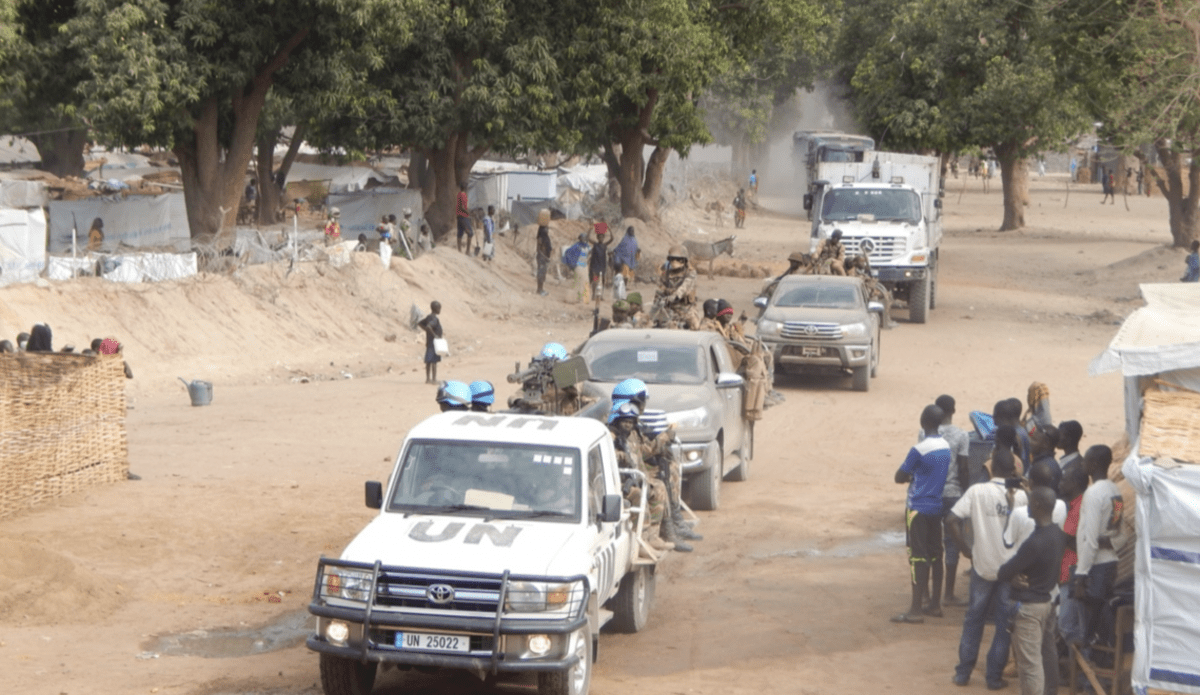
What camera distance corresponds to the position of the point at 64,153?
44.7 meters

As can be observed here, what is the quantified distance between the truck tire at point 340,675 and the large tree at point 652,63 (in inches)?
1037

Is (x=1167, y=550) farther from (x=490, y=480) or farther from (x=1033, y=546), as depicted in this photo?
(x=490, y=480)

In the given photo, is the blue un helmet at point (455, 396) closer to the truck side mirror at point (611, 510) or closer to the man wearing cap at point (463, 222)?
the truck side mirror at point (611, 510)

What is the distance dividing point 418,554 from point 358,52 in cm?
2038

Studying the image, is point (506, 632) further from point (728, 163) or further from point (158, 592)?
point (728, 163)

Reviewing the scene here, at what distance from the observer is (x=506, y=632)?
696 cm

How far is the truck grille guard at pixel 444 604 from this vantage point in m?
6.97

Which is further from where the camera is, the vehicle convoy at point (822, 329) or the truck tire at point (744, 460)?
the vehicle convoy at point (822, 329)

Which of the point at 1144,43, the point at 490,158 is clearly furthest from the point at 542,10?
the point at 490,158

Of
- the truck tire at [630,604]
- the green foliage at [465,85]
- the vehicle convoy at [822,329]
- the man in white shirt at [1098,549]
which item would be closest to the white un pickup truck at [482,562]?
the truck tire at [630,604]

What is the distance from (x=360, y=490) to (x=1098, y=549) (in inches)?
328

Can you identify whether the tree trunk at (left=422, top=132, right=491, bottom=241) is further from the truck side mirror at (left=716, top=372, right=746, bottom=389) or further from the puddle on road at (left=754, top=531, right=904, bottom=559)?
the puddle on road at (left=754, top=531, right=904, bottom=559)

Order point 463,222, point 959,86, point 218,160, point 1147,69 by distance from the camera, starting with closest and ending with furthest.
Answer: point 1147,69 < point 218,160 < point 463,222 < point 959,86

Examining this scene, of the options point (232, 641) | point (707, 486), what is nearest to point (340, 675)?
point (232, 641)
